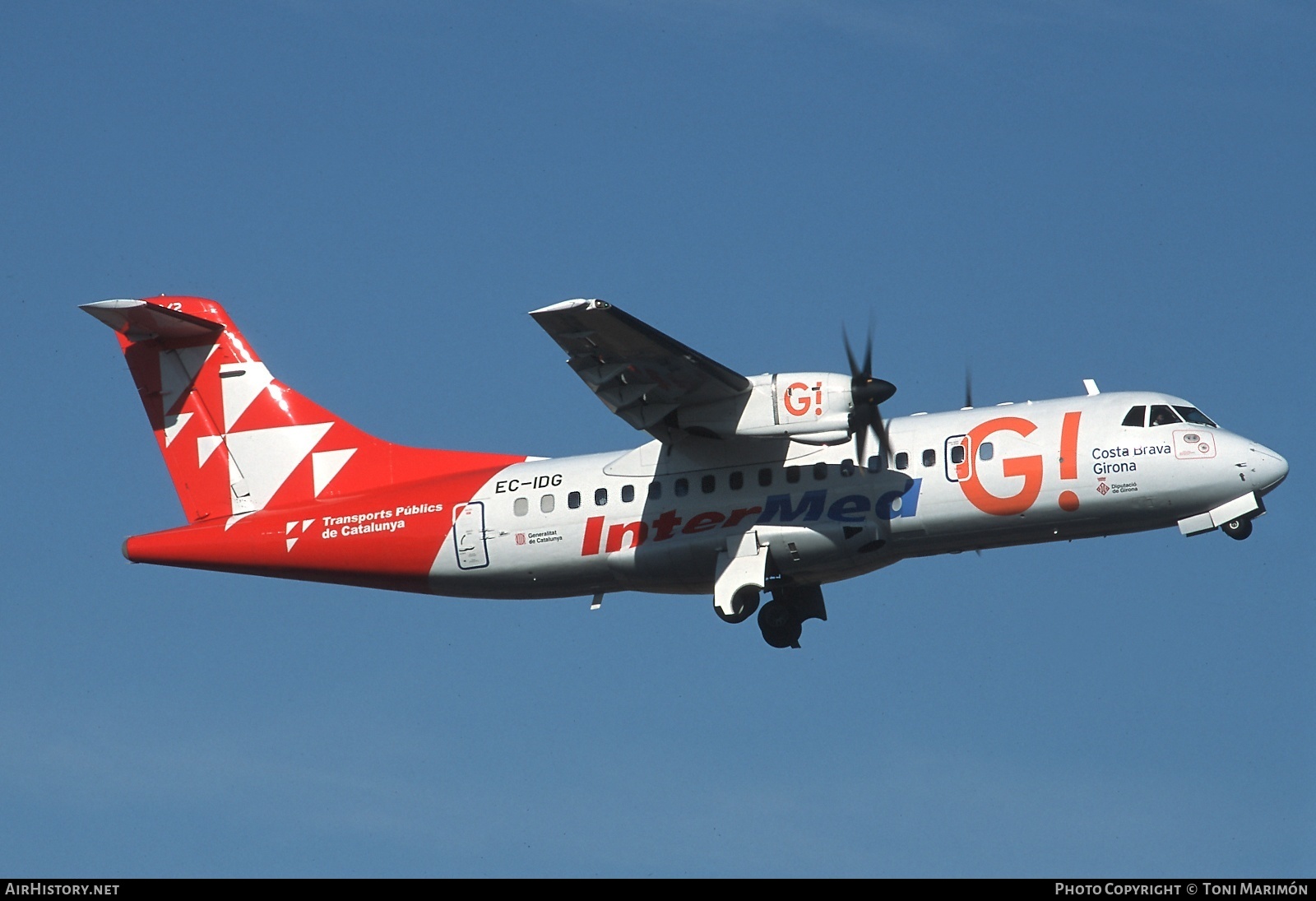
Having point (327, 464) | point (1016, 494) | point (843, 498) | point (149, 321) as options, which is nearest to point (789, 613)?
point (843, 498)

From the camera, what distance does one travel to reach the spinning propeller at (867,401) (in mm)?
24812

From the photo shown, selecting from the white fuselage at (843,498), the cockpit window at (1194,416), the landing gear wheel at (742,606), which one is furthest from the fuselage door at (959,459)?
the landing gear wheel at (742,606)

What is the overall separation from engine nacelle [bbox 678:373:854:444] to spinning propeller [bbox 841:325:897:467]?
180mm

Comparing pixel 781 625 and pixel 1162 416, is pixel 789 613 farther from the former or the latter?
pixel 1162 416

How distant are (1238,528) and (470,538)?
11289mm

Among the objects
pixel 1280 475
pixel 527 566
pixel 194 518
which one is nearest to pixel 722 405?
pixel 527 566

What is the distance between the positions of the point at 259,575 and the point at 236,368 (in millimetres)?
3948

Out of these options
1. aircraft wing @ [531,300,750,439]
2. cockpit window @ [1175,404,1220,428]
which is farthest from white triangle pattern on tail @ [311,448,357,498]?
cockpit window @ [1175,404,1220,428]

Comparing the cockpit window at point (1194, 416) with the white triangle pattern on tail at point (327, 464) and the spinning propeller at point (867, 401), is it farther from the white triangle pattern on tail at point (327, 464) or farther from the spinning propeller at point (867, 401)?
the white triangle pattern on tail at point (327, 464)

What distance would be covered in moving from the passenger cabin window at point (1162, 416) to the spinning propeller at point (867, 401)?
3667 millimetres

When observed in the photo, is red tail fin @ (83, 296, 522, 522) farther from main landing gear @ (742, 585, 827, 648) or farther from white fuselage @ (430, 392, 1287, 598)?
main landing gear @ (742, 585, 827, 648)

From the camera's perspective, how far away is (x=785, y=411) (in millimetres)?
25125

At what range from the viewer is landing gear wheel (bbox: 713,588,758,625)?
85.1 ft
